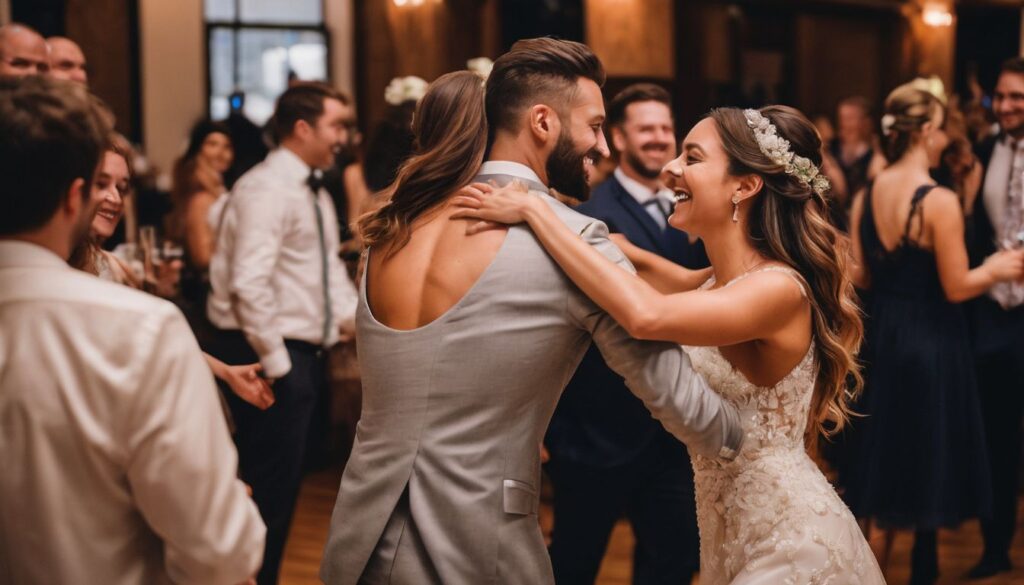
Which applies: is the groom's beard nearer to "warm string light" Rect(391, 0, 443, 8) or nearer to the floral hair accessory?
the floral hair accessory

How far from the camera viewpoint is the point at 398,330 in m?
1.96

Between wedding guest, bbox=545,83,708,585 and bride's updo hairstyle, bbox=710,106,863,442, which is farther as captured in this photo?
wedding guest, bbox=545,83,708,585

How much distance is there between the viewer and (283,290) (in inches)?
157

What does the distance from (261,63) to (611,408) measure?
7863mm

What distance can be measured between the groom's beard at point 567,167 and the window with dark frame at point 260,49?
839cm

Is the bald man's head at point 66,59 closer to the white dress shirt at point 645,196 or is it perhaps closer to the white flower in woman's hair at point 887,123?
the white dress shirt at point 645,196

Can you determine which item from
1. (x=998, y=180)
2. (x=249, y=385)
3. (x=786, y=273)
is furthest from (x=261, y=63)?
(x=786, y=273)

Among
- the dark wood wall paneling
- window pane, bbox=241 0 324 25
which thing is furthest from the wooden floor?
window pane, bbox=241 0 324 25

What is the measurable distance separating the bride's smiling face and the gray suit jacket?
457 millimetres

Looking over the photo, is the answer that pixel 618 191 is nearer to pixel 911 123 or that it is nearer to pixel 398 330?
pixel 911 123

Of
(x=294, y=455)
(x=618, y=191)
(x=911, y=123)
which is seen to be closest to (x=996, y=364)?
(x=911, y=123)

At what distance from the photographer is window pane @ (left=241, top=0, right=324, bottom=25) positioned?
10.4 metres

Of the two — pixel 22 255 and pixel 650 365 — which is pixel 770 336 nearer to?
pixel 650 365

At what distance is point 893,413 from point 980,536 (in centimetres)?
130
